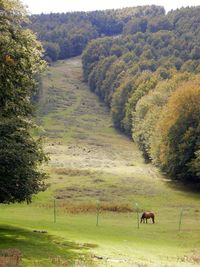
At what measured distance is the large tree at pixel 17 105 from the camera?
3002 centimetres

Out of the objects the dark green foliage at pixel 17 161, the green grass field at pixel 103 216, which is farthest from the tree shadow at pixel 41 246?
the dark green foliage at pixel 17 161

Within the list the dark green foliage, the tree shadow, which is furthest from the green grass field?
the dark green foliage

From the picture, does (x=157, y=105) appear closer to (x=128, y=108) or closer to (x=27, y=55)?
(x=128, y=108)

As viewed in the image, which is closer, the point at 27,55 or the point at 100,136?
the point at 27,55

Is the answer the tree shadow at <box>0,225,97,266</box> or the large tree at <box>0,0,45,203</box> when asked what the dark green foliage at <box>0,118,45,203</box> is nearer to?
the large tree at <box>0,0,45,203</box>

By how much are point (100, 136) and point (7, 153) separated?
120059 mm

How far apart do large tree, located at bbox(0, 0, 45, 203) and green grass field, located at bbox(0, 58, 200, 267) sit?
11.5 feet

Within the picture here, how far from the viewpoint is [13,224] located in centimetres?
4184

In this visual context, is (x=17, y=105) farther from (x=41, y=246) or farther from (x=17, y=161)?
(x=41, y=246)

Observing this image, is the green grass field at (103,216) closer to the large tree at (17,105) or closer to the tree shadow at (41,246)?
the tree shadow at (41,246)

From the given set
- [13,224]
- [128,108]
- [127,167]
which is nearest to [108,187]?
[127,167]

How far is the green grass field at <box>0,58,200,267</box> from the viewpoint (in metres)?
29.6

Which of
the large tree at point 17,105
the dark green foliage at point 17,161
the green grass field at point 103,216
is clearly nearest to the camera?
the green grass field at point 103,216

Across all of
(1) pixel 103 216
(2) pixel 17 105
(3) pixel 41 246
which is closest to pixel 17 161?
(2) pixel 17 105
